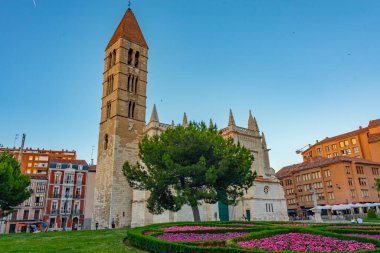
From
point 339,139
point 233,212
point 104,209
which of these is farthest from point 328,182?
point 104,209

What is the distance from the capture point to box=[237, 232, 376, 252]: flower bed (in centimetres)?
955

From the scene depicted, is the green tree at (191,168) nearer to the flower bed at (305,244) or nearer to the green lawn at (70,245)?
the green lawn at (70,245)

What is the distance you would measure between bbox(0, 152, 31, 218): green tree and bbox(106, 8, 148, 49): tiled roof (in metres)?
23.3

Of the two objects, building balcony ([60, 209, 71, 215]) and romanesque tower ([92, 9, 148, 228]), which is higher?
romanesque tower ([92, 9, 148, 228])

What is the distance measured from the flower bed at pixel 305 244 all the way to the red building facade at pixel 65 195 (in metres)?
52.2

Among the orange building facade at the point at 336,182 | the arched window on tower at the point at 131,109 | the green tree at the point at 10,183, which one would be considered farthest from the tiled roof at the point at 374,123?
the green tree at the point at 10,183

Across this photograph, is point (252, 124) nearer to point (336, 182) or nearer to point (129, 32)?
point (336, 182)

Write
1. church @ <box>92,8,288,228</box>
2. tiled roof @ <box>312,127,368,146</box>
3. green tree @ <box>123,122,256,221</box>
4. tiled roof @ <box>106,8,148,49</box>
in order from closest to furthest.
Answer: green tree @ <box>123,122,256,221</box> < church @ <box>92,8,288,228</box> < tiled roof @ <box>106,8,148,49</box> < tiled roof @ <box>312,127,368,146</box>

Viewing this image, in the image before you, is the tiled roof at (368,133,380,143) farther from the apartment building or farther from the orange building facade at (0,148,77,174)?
the orange building facade at (0,148,77,174)

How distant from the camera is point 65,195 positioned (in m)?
57.8

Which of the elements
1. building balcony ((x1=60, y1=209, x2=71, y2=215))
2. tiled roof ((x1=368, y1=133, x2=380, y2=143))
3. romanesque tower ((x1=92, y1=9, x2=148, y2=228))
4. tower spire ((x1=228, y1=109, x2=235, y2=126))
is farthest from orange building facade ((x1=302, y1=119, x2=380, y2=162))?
building balcony ((x1=60, y1=209, x2=71, y2=215))

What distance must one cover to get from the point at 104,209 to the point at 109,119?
40.7ft

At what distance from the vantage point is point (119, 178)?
1502 inches

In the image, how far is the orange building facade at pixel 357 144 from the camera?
6662cm
